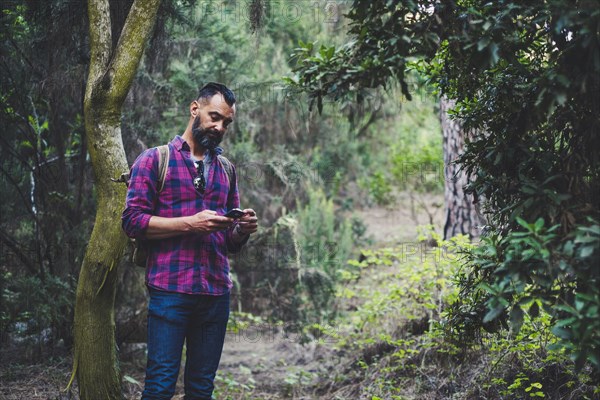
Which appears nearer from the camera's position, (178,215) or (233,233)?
(178,215)

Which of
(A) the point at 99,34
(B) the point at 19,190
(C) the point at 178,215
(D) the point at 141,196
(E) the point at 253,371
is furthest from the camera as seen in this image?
(E) the point at 253,371

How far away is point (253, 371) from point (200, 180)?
15.4ft

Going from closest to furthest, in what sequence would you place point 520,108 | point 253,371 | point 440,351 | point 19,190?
point 520,108 → point 440,351 → point 19,190 → point 253,371

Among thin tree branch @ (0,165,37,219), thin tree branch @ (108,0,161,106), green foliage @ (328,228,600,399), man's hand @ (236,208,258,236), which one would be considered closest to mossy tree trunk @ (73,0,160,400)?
thin tree branch @ (108,0,161,106)

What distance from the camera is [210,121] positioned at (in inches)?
135

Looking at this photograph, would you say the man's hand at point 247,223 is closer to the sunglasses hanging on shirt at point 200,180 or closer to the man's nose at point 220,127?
the sunglasses hanging on shirt at point 200,180

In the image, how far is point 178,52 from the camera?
279 inches

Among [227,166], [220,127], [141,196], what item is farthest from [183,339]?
[220,127]

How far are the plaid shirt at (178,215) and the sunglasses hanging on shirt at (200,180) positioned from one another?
2cm

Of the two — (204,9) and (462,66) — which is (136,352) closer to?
(204,9)

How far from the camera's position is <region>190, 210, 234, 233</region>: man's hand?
3107 millimetres

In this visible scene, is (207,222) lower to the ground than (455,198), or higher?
higher

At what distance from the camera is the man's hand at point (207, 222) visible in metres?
3.11

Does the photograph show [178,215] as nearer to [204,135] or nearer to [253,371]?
[204,135]
